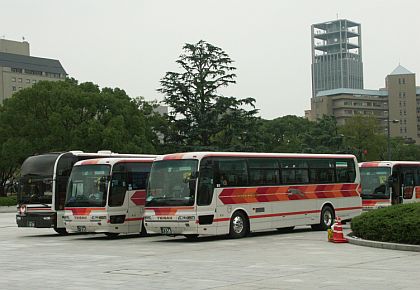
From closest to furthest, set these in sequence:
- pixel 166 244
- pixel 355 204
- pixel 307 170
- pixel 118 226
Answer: pixel 166 244, pixel 118 226, pixel 307 170, pixel 355 204

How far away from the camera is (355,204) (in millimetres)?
27719

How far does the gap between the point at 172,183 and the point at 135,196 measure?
3.11 metres

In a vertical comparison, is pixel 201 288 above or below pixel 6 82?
below

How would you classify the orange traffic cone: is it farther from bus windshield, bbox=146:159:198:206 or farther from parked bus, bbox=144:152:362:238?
bus windshield, bbox=146:159:198:206

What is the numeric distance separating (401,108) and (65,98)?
439 feet

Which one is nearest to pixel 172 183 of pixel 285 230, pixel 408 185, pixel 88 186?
pixel 88 186

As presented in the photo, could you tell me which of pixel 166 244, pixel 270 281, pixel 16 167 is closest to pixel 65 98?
pixel 16 167

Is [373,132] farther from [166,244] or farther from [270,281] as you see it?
[270,281]

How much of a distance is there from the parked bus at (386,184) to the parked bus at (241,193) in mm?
3852

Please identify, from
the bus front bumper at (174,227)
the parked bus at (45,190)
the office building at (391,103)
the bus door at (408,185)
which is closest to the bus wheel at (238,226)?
the bus front bumper at (174,227)

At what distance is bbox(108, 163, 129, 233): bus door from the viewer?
2338 centimetres

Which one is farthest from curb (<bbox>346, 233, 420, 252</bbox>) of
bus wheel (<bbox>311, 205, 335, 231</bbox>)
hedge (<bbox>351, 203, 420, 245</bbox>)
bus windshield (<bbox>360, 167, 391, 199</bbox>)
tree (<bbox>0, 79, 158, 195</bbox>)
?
tree (<bbox>0, 79, 158, 195</bbox>)

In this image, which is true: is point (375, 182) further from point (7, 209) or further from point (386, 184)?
point (7, 209)

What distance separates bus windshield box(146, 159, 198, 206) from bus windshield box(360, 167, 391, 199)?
39.8ft
